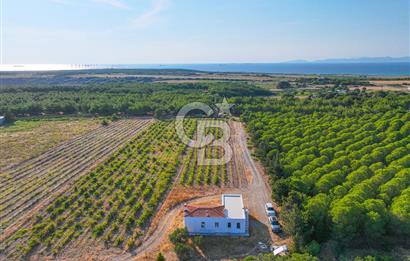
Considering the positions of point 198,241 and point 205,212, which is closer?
point 198,241

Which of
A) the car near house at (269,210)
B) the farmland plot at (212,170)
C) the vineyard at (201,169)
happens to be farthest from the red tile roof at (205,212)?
the vineyard at (201,169)

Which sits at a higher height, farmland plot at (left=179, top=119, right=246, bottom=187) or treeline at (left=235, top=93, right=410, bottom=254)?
treeline at (left=235, top=93, right=410, bottom=254)

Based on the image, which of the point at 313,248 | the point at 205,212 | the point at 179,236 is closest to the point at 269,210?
the point at 205,212

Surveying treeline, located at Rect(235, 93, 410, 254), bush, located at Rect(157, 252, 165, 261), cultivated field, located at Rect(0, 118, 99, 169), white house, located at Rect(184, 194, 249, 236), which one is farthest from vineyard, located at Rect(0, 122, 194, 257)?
cultivated field, located at Rect(0, 118, 99, 169)

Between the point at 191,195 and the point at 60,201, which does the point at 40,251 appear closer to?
the point at 60,201

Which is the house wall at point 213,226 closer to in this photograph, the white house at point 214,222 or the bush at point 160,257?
the white house at point 214,222

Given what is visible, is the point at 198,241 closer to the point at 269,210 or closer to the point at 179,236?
the point at 179,236

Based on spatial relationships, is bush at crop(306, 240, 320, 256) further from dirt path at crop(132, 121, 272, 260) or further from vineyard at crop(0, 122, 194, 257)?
vineyard at crop(0, 122, 194, 257)

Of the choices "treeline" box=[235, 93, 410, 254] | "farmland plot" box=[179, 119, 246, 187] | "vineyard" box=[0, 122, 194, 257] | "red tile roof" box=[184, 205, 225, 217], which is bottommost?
"vineyard" box=[0, 122, 194, 257]
